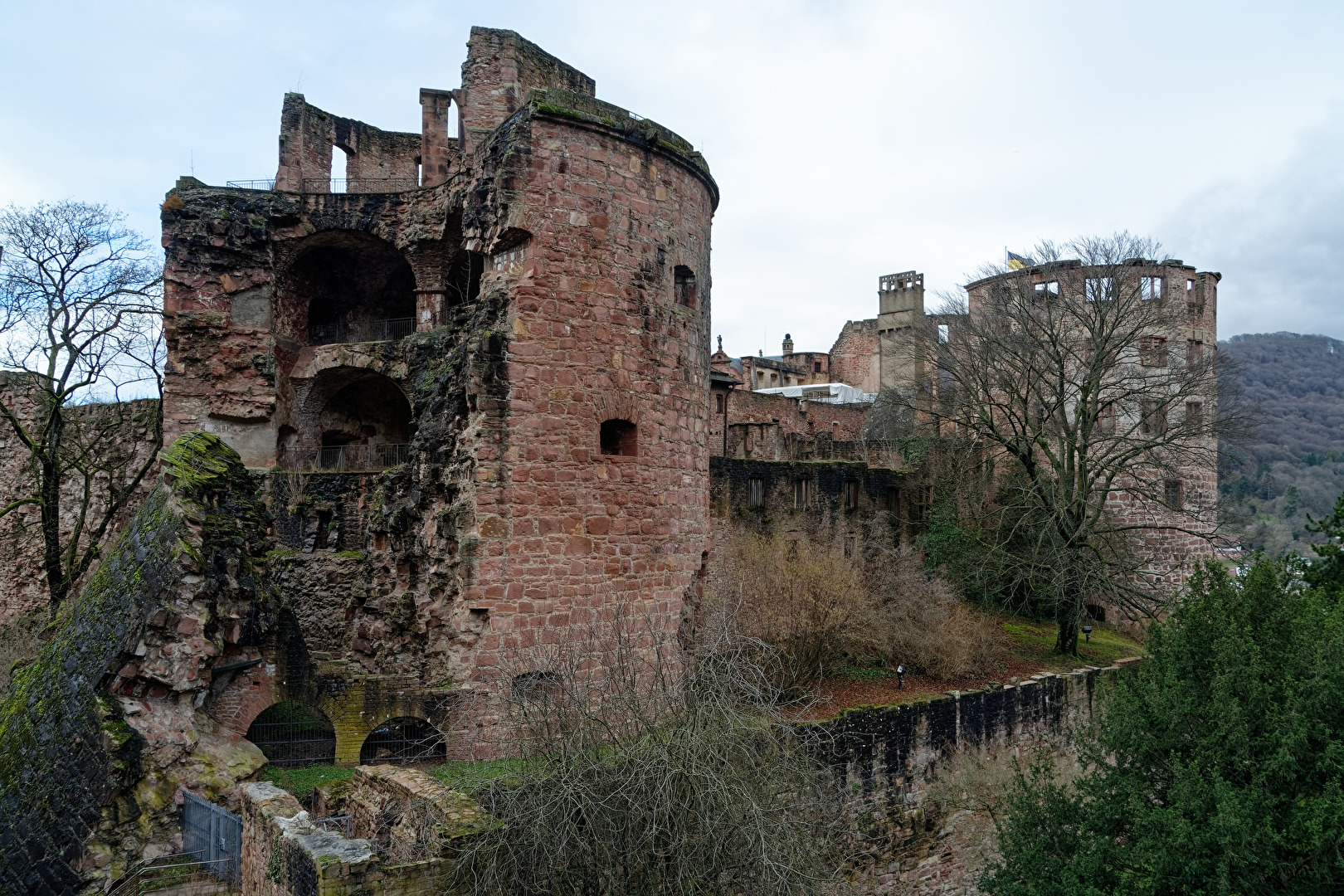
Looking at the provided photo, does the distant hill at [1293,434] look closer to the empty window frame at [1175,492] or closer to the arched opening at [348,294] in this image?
the empty window frame at [1175,492]

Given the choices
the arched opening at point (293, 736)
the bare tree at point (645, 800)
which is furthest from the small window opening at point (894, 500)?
the bare tree at point (645, 800)

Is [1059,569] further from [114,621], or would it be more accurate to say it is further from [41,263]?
[41,263]

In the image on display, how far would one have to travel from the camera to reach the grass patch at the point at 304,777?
397 inches

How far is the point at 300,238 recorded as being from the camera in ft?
51.7

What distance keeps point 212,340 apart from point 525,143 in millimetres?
7915

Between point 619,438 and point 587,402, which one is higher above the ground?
point 587,402

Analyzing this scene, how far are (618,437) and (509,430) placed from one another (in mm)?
1698

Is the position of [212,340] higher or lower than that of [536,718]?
higher

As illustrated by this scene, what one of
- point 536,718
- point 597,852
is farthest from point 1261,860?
point 536,718

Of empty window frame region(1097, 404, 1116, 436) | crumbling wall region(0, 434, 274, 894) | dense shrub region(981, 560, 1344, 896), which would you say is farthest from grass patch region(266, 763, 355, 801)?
empty window frame region(1097, 404, 1116, 436)

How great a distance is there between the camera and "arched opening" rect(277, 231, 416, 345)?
54.7 feet

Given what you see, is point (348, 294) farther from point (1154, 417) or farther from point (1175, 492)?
point (1175, 492)

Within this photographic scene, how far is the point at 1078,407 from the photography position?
19.9m

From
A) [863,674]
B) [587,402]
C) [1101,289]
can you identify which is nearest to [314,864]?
[587,402]
